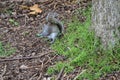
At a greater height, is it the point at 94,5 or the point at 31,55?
the point at 94,5

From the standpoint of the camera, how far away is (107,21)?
13.0 feet

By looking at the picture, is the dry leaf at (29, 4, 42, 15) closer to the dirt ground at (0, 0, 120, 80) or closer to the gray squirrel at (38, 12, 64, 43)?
the dirt ground at (0, 0, 120, 80)

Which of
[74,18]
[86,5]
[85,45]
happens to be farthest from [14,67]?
[86,5]

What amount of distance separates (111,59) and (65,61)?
0.56 metres

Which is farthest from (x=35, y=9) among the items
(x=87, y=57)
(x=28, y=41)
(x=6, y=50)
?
(x=87, y=57)

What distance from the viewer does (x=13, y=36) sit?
5105 millimetres

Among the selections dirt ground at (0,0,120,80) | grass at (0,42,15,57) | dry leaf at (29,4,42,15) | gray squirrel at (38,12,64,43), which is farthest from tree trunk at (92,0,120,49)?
dry leaf at (29,4,42,15)

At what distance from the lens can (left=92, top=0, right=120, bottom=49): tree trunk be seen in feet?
12.9

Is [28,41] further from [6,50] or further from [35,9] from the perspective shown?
[35,9]

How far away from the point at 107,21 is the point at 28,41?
135 cm

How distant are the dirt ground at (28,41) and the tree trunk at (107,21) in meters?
0.41

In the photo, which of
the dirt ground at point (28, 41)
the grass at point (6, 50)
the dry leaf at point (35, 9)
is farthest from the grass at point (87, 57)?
the dry leaf at point (35, 9)

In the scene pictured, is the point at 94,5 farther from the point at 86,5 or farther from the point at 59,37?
the point at 86,5

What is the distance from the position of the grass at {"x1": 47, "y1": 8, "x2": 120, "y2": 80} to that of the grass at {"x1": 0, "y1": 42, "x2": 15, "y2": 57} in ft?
1.91
